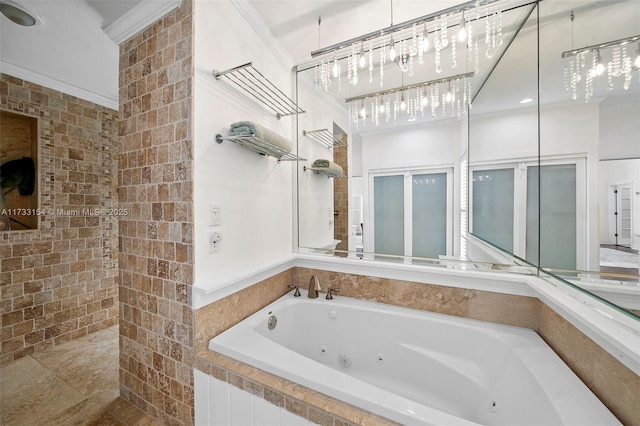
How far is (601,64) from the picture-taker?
0.99m

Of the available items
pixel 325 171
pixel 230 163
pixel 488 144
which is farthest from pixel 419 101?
pixel 230 163

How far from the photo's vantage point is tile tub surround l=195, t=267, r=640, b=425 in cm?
78

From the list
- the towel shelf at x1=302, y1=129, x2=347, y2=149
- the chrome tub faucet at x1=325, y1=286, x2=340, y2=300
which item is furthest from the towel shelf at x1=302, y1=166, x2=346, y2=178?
the chrome tub faucet at x1=325, y1=286, x2=340, y2=300

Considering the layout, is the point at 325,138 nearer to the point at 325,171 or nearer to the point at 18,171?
the point at 325,171

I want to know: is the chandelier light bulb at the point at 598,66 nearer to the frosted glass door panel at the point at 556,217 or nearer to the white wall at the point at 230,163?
the frosted glass door panel at the point at 556,217

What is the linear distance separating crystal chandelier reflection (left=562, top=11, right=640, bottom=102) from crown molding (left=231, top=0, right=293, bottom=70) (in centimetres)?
172

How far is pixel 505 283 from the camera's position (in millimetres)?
1325

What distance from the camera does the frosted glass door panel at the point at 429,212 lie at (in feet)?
6.17

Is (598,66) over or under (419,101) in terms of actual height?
under

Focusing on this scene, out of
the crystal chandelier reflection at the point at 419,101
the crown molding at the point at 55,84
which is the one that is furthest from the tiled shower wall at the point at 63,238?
the crystal chandelier reflection at the point at 419,101

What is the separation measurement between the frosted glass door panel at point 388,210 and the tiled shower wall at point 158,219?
1476mm

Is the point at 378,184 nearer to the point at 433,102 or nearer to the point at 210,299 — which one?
the point at 433,102

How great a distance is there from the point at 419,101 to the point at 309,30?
998mm

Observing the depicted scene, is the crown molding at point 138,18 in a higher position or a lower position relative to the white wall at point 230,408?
higher
